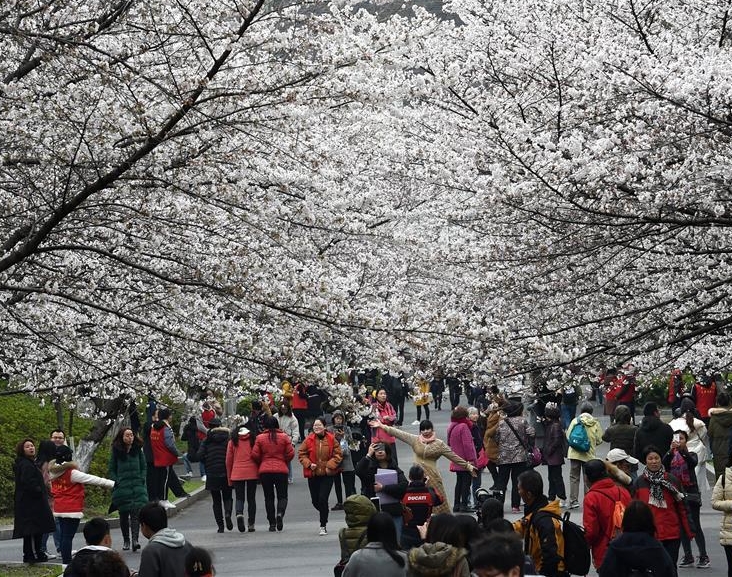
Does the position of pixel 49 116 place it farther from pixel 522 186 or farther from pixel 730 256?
pixel 730 256

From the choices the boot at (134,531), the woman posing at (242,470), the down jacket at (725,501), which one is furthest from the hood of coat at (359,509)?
the woman posing at (242,470)

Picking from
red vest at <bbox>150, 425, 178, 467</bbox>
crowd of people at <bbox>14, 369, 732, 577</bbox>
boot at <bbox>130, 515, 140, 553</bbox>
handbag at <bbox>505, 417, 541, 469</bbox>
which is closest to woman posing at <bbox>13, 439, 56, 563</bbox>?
crowd of people at <bbox>14, 369, 732, 577</bbox>

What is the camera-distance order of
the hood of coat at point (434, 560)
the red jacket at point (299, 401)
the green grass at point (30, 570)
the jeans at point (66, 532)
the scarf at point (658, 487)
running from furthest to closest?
the red jacket at point (299, 401) → the jeans at point (66, 532) → the green grass at point (30, 570) → the scarf at point (658, 487) → the hood of coat at point (434, 560)

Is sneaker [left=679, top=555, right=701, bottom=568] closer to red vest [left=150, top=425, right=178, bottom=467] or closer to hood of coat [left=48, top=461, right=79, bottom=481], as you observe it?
hood of coat [left=48, top=461, right=79, bottom=481]

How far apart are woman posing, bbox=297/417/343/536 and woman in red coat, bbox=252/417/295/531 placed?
0.33m

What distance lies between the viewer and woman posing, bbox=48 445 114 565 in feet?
51.4

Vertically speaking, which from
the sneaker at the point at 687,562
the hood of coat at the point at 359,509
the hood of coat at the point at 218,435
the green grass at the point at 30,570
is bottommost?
the sneaker at the point at 687,562

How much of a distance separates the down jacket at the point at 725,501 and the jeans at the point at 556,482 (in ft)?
23.7

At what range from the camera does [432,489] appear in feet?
43.5

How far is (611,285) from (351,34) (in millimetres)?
5618

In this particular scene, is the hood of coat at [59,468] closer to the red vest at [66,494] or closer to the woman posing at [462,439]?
the red vest at [66,494]

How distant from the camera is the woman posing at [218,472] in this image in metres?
18.7

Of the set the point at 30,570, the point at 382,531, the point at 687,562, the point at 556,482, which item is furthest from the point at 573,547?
the point at 556,482

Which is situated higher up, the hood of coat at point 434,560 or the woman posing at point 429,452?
the woman posing at point 429,452
